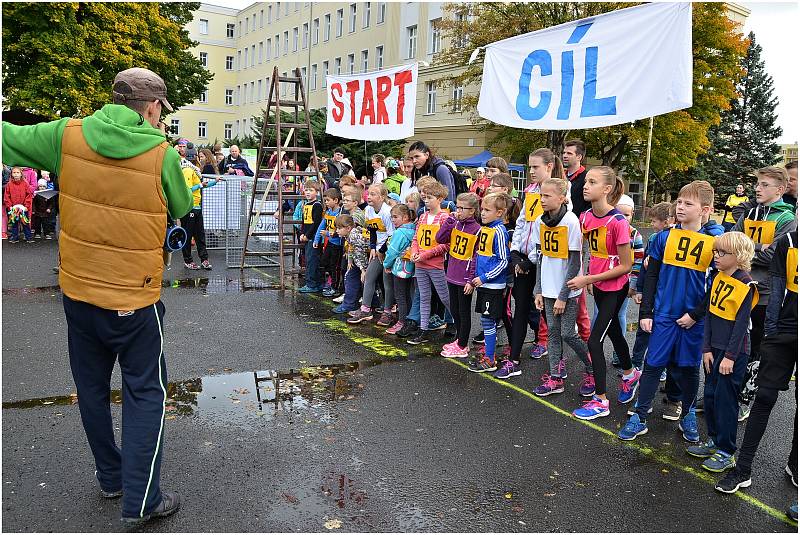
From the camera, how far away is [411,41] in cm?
4309

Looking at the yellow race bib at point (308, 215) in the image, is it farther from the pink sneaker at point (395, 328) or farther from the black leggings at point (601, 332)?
the black leggings at point (601, 332)

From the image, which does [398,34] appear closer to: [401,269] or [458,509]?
[401,269]

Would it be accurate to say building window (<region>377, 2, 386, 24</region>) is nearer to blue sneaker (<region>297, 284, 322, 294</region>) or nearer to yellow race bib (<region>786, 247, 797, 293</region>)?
blue sneaker (<region>297, 284, 322, 294</region>)

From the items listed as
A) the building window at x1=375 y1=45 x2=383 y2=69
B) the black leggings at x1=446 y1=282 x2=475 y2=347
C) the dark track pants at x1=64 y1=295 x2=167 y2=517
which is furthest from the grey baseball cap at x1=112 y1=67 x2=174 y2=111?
the building window at x1=375 y1=45 x2=383 y2=69

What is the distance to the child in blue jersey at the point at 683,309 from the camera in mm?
4832

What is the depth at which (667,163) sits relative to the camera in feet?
98.7

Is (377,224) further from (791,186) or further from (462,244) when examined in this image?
(791,186)

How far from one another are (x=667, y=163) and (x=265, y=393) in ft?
93.2

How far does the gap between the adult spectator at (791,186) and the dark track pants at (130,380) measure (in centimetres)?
492

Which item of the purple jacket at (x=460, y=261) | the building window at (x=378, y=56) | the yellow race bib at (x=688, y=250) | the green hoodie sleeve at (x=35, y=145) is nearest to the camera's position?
the green hoodie sleeve at (x=35, y=145)

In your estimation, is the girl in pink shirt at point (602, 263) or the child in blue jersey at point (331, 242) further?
the child in blue jersey at point (331, 242)

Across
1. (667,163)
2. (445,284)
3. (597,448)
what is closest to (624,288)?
(597,448)

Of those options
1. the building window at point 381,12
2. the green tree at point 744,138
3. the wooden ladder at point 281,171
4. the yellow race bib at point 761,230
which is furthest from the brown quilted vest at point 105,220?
the building window at point 381,12

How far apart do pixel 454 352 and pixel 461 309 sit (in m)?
0.46
